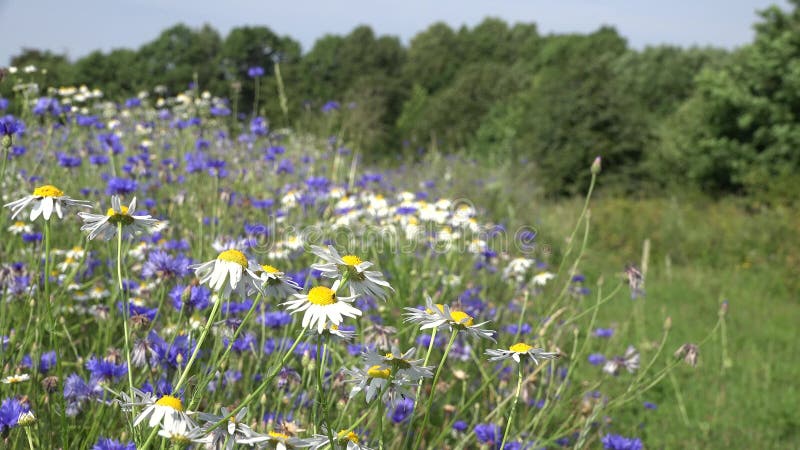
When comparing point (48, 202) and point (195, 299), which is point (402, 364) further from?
point (195, 299)

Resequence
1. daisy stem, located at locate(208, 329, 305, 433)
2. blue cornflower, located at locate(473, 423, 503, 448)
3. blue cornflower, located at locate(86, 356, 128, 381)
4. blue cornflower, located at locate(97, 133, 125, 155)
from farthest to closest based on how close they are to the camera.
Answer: blue cornflower, located at locate(97, 133, 125, 155), blue cornflower, located at locate(473, 423, 503, 448), blue cornflower, located at locate(86, 356, 128, 381), daisy stem, located at locate(208, 329, 305, 433)

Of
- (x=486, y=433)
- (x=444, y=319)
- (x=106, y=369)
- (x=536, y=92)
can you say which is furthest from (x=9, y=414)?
(x=536, y=92)

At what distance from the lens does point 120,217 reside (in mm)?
1296

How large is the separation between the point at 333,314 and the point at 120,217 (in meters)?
0.46

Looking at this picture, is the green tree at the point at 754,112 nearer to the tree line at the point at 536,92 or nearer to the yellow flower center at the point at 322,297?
the tree line at the point at 536,92

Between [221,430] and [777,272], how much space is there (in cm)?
797

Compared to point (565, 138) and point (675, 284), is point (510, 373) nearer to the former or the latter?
point (675, 284)

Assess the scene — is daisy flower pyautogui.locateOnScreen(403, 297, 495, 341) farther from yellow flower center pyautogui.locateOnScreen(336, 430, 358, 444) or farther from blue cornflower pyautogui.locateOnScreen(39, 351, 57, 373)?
blue cornflower pyautogui.locateOnScreen(39, 351, 57, 373)

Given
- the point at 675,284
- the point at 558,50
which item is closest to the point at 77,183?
the point at 675,284

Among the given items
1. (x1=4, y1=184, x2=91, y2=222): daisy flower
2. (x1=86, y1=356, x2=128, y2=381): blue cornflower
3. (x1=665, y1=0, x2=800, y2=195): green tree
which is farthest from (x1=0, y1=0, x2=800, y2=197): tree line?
(x1=4, y1=184, x2=91, y2=222): daisy flower

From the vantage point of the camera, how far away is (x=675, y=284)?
25.0ft

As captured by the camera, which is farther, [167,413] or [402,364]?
[402,364]

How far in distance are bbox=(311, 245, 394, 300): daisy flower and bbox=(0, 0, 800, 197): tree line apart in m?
3.77

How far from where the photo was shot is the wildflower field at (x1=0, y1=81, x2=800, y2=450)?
1281 mm
